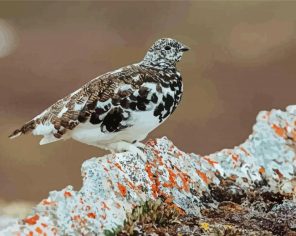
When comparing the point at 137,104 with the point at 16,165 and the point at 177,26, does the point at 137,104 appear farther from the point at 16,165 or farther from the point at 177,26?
the point at 177,26

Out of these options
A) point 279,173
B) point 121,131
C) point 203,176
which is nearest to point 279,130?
point 279,173

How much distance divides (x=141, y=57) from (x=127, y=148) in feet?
27.1

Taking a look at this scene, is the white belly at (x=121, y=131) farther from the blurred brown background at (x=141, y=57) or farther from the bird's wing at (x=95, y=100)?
the blurred brown background at (x=141, y=57)

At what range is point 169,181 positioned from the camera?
469cm

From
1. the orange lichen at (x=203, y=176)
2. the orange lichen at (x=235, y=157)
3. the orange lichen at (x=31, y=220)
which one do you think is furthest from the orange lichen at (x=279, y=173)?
the orange lichen at (x=31, y=220)

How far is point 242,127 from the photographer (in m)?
10.3

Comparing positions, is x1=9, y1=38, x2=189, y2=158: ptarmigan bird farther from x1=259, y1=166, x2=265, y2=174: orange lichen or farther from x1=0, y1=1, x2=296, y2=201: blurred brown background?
x1=0, y1=1, x2=296, y2=201: blurred brown background

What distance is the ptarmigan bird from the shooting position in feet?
15.4

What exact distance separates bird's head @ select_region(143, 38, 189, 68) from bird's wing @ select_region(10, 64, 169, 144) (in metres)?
0.10

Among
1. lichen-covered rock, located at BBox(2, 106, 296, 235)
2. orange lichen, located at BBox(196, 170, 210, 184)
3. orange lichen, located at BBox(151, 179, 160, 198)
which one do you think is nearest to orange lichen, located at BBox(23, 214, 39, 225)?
lichen-covered rock, located at BBox(2, 106, 296, 235)

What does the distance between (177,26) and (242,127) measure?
4452mm

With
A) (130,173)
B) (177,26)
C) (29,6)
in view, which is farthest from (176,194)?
(29,6)

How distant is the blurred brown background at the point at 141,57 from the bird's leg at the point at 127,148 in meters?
4.28

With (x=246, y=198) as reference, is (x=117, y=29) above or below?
above
